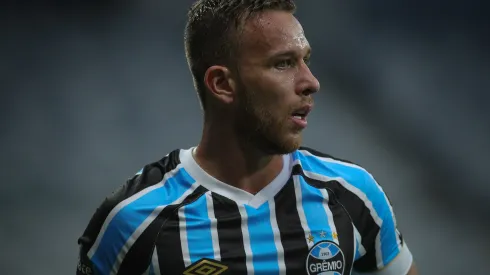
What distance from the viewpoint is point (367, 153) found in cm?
294

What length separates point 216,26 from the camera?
1439 millimetres

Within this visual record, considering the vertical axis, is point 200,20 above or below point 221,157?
above

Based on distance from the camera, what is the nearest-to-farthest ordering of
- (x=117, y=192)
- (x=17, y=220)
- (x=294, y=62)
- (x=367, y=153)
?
(x=294, y=62) < (x=117, y=192) < (x=17, y=220) < (x=367, y=153)

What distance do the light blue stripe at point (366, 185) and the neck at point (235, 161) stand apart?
97 mm

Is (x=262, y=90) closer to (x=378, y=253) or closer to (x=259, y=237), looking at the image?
(x=259, y=237)

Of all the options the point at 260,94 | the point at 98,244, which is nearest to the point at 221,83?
the point at 260,94

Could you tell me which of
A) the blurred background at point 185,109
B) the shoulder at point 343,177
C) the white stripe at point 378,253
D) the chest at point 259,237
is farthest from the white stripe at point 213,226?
the blurred background at point 185,109

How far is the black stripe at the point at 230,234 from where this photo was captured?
1.43m

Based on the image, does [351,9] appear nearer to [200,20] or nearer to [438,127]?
[438,127]

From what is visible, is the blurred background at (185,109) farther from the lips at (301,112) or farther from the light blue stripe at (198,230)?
the lips at (301,112)

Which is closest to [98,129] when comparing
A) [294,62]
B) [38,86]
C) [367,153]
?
[38,86]

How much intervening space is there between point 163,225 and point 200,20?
0.43m

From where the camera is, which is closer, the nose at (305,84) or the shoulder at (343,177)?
the nose at (305,84)

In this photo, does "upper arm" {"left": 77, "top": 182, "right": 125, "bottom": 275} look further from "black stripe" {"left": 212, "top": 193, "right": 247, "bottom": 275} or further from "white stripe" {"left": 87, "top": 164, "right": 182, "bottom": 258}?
"black stripe" {"left": 212, "top": 193, "right": 247, "bottom": 275}
